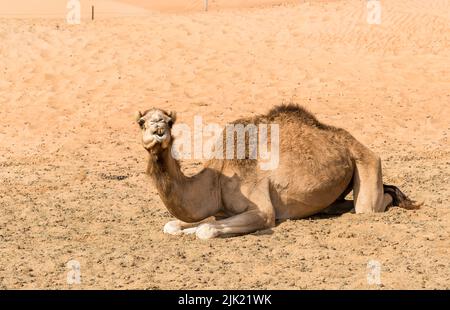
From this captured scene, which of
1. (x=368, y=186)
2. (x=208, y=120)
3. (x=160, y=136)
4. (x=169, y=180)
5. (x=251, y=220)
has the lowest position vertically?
(x=251, y=220)

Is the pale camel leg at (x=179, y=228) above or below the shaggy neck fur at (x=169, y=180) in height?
below

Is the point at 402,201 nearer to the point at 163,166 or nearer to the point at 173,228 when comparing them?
the point at 173,228

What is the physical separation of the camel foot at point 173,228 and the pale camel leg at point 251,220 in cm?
28

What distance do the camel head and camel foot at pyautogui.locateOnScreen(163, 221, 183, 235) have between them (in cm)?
113

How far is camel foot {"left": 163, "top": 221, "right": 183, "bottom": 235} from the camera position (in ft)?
26.7

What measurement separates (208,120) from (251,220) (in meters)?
7.00

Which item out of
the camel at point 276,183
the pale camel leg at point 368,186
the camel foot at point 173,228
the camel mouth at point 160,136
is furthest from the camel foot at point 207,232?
the pale camel leg at point 368,186

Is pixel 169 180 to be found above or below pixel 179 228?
above

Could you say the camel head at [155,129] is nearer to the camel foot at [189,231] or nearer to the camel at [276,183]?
the camel at [276,183]

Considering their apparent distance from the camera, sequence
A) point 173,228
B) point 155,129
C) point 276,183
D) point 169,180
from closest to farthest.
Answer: point 155,129, point 169,180, point 173,228, point 276,183

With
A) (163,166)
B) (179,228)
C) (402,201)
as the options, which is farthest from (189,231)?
(402,201)

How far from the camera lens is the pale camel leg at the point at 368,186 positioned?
877 centimetres

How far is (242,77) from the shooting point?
17.5m

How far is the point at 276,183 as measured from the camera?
833cm
